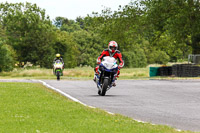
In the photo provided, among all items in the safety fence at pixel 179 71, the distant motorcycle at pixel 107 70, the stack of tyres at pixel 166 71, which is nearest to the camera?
the distant motorcycle at pixel 107 70

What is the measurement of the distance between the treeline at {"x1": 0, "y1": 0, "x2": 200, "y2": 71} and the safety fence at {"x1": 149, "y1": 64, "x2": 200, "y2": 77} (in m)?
2.69

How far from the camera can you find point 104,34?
4562cm

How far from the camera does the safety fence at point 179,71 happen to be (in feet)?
125

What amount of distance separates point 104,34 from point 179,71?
9.09 m

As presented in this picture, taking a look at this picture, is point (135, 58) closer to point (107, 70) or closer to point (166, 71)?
point (166, 71)

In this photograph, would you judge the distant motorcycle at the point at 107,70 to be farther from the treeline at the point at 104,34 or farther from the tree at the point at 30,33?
the tree at the point at 30,33

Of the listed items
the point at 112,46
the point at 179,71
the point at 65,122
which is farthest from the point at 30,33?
the point at 65,122

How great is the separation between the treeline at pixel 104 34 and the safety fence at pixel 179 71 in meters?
2.69

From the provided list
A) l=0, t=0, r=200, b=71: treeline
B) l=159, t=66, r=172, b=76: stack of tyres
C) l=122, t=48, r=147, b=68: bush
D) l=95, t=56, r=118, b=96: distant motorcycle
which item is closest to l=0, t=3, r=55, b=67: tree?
l=0, t=0, r=200, b=71: treeline

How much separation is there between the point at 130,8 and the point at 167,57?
78412 millimetres

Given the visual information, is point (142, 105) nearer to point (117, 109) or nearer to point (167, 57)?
point (117, 109)

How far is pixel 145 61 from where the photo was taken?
403ft

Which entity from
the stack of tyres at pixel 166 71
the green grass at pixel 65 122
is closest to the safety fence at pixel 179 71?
the stack of tyres at pixel 166 71

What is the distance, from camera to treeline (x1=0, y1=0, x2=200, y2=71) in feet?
131
